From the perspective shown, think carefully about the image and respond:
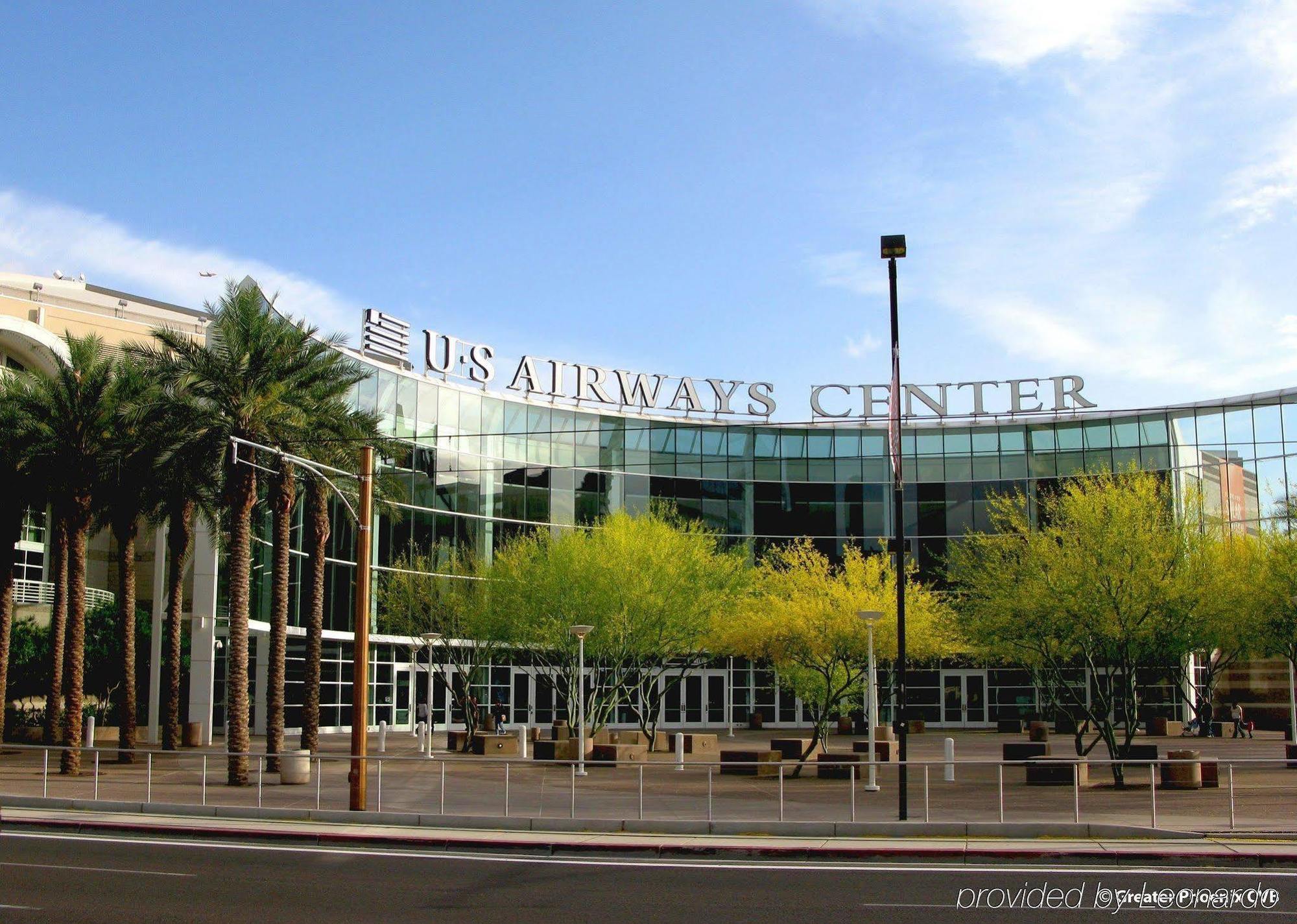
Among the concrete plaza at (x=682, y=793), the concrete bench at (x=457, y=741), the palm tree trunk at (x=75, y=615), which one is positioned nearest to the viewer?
the concrete plaza at (x=682, y=793)

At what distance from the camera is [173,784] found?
3061cm

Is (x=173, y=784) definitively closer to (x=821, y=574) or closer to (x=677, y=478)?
(x=821, y=574)

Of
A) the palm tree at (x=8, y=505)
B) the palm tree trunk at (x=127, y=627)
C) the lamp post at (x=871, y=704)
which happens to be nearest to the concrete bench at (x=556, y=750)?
the lamp post at (x=871, y=704)

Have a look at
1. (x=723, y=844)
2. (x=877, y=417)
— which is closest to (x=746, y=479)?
(x=877, y=417)

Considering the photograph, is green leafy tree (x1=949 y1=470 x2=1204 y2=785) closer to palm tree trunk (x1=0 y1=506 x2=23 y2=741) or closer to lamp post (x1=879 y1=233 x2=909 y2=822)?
lamp post (x1=879 y1=233 x2=909 y2=822)

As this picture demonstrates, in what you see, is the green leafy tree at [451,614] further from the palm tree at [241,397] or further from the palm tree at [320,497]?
the palm tree at [241,397]

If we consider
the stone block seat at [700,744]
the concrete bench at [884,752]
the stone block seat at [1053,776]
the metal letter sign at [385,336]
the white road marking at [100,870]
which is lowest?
the stone block seat at [700,744]

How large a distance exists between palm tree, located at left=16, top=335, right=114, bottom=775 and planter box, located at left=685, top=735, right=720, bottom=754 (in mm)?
20830

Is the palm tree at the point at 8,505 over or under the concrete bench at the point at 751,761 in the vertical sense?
over

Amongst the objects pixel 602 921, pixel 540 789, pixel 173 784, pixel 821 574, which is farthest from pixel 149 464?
pixel 602 921

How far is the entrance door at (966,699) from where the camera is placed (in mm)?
69312

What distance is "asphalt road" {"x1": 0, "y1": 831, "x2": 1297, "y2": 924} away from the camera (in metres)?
14.6

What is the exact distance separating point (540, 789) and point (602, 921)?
42.8 ft

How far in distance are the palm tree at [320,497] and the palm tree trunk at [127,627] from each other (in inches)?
253
